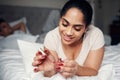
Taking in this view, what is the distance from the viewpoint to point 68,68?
3.38 feet

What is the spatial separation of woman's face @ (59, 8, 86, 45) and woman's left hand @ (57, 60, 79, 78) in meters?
0.18

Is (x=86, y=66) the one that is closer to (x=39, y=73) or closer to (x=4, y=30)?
(x=39, y=73)

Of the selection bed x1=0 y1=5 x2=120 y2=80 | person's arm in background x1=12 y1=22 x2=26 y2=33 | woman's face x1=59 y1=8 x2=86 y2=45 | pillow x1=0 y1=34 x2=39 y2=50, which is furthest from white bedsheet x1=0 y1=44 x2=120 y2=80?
person's arm in background x1=12 y1=22 x2=26 y2=33

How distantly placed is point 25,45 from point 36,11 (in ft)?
4.25

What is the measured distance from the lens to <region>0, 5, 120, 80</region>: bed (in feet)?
4.20

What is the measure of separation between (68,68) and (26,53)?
52 cm

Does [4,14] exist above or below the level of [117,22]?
above

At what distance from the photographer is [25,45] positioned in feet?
5.09

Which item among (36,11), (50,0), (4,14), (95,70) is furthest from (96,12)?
(95,70)

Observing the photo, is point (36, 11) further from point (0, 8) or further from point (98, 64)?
point (98, 64)

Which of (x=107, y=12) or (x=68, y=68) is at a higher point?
(x=68, y=68)

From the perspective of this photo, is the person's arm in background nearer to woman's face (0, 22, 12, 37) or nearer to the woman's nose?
woman's face (0, 22, 12, 37)

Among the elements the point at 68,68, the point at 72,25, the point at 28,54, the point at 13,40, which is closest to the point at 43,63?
the point at 68,68

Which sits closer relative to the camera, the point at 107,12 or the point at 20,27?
the point at 20,27
